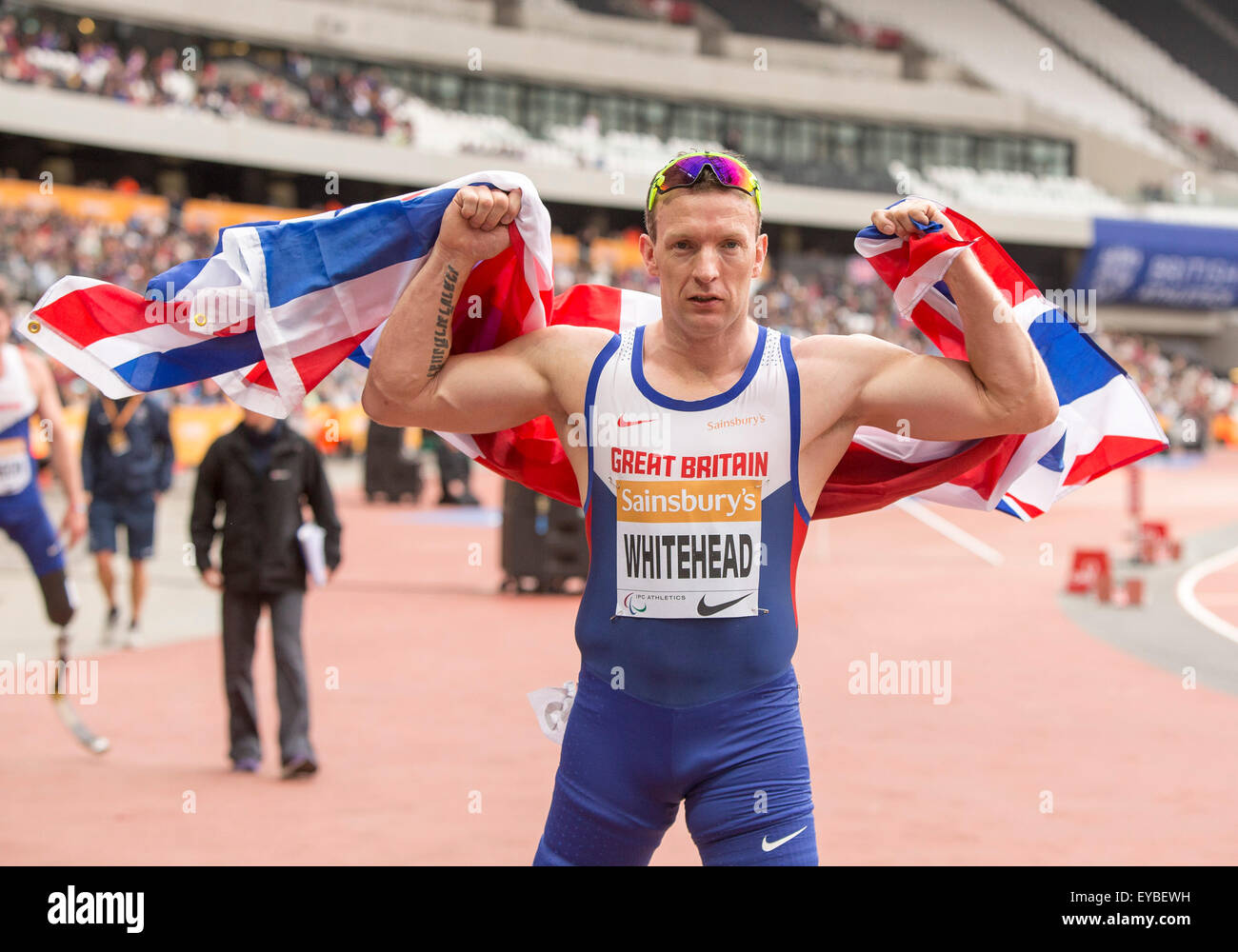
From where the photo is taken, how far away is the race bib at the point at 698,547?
3.28m

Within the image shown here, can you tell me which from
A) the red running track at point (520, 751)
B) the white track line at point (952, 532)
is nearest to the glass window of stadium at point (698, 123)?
the white track line at point (952, 532)

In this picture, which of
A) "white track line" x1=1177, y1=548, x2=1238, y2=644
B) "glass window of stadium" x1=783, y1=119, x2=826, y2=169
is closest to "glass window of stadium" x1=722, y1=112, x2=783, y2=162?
"glass window of stadium" x1=783, y1=119, x2=826, y2=169

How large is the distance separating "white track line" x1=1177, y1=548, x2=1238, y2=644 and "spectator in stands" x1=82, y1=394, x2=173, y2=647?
360 inches

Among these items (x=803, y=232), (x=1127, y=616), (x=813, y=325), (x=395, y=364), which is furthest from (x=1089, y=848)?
(x=803, y=232)

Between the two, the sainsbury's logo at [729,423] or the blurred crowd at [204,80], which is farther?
the blurred crowd at [204,80]

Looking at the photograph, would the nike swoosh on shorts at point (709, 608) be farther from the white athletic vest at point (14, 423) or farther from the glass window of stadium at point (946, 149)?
the glass window of stadium at point (946, 149)

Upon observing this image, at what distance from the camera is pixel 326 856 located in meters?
6.00

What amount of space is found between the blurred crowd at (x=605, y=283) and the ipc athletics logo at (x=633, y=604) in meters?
5.28

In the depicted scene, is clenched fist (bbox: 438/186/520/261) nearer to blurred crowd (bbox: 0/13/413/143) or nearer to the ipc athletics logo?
the ipc athletics logo

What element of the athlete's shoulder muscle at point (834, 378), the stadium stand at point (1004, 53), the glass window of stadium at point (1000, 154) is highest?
the stadium stand at point (1004, 53)

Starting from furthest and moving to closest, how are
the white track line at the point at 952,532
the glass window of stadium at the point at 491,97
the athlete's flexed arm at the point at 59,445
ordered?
the glass window of stadium at the point at 491,97 → the white track line at the point at 952,532 → the athlete's flexed arm at the point at 59,445

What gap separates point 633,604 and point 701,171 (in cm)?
105

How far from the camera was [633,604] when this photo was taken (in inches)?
130
